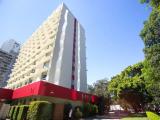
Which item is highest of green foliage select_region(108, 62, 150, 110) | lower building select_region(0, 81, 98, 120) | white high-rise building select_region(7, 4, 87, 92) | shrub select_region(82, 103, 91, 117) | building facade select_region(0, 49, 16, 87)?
building facade select_region(0, 49, 16, 87)

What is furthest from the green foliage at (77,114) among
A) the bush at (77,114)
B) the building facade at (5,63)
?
the building facade at (5,63)

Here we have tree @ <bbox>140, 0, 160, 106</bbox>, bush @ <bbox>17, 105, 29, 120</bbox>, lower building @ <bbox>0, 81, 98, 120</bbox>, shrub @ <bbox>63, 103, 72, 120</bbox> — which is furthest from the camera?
shrub @ <bbox>63, 103, 72, 120</bbox>

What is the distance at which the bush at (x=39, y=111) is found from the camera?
62.8 ft

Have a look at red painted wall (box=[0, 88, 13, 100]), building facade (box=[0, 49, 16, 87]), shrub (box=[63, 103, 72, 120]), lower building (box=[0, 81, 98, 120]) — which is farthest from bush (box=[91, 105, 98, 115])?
building facade (box=[0, 49, 16, 87])

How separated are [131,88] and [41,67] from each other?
67.0ft

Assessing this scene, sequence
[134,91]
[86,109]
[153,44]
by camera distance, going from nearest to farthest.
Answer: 1. [153,44]
2. [86,109]
3. [134,91]

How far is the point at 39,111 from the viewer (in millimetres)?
19344

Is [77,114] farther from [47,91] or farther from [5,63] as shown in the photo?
[5,63]

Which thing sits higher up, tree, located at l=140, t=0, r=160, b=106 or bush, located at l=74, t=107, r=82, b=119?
tree, located at l=140, t=0, r=160, b=106

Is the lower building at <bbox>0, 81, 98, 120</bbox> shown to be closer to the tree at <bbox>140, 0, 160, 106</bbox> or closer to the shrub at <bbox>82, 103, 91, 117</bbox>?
the shrub at <bbox>82, 103, 91, 117</bbox>

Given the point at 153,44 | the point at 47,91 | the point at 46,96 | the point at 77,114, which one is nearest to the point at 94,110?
the point at 77,114

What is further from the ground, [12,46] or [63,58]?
[12,46]

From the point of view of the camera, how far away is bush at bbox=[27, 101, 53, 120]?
1915 cm

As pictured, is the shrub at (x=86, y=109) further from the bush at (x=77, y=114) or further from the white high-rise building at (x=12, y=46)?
the white high-rise building at (x=12, y=46)
